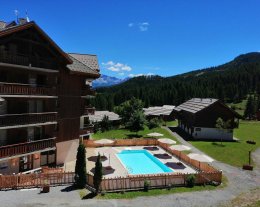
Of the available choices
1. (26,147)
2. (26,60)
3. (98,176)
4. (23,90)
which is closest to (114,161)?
(98,176)

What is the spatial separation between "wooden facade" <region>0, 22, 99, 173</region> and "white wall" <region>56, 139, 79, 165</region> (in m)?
0.23

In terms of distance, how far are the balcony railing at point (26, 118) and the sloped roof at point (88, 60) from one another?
37.1ft

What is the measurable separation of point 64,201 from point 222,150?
3140 cm

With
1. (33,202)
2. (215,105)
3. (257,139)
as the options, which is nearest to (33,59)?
(33,202)

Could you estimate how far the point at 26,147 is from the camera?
101 feet

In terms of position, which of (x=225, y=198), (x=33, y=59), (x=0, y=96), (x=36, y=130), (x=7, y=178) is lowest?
A: (x=225, y=198)

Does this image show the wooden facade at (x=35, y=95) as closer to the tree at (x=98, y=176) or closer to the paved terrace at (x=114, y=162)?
the paved terrace at (x=114, y=162)

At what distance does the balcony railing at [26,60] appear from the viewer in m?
29.1

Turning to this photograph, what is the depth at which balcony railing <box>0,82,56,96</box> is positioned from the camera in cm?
2873

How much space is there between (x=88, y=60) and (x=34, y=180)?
21.2 m

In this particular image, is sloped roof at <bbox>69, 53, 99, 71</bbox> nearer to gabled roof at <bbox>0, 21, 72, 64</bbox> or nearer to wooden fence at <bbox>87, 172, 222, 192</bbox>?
gabled roof at <bbox>0, 21, 72, 64</bbox>

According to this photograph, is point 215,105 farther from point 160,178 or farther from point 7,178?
point 7,178

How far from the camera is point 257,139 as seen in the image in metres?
61.2

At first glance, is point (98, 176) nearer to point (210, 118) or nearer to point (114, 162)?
point (114, 162)
